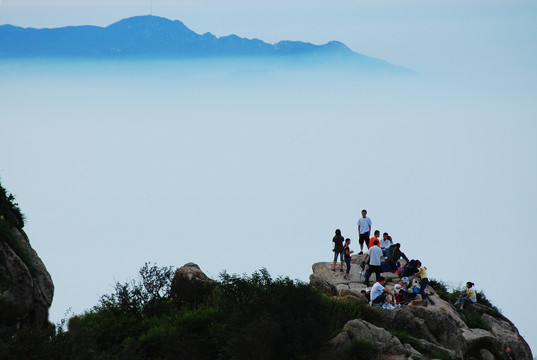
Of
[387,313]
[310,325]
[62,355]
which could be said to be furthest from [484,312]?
[62,355]

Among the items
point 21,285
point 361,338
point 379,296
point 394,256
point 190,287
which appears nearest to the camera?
point 361,338

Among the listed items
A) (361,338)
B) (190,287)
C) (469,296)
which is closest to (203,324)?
(190,287)

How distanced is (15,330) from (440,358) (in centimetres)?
1502

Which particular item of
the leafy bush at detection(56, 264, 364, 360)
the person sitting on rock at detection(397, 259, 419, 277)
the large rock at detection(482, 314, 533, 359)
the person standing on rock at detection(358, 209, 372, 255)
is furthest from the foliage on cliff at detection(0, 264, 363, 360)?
the large rock at detection(482, 314, 533, 359)

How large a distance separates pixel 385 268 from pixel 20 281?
18.1 metres

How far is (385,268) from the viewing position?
35469 millimetres

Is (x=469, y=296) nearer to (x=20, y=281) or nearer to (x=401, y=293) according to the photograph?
(x=401, y=293)

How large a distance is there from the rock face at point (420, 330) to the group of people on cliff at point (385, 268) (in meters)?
0.53

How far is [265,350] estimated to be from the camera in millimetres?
23156

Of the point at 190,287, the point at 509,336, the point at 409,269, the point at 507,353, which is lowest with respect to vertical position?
the point at 507,353

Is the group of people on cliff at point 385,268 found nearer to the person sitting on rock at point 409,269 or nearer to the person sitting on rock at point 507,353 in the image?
the person sitting on rock at point 409,269

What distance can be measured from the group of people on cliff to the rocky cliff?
44.5ft

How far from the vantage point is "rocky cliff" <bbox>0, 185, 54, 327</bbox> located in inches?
978

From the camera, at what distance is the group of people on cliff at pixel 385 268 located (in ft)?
98.0
